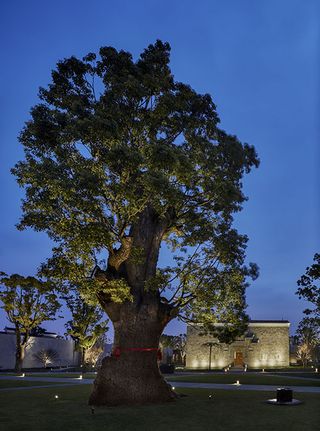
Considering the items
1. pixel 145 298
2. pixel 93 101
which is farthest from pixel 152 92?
pixel 145 298

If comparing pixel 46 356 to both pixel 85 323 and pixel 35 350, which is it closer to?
pixel 35 350

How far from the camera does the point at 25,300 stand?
4028 cm

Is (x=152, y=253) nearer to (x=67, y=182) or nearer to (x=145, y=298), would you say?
(x=145, y=298)

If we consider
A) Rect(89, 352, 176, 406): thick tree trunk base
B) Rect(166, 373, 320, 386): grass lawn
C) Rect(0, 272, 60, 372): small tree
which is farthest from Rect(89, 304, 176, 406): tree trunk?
Rect(0, 272, 60, 372): small tree

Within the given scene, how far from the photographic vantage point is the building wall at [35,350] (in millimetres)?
44938

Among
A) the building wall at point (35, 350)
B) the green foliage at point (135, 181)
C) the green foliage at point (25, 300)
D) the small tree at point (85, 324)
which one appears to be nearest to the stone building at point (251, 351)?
the building wall at point (35, 350)

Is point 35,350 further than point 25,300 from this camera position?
Yes

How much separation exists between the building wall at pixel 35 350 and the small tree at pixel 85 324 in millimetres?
5420

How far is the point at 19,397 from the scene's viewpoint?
1847 cm

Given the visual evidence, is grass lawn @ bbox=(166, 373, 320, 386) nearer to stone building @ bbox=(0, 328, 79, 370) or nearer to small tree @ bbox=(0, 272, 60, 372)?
small tree @ bbox=(0, 272, 60, 372)

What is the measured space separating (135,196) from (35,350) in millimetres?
40296

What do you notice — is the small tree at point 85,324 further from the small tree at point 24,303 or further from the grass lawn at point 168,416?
the grass lawn at point 168,416

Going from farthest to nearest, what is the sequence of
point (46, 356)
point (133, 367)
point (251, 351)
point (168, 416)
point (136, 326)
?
point (251, 351), point (46, 356), point (136, 326), point (133, 367), point (168, 416)

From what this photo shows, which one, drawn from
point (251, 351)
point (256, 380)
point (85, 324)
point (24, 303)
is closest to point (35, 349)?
point (85, 324)
